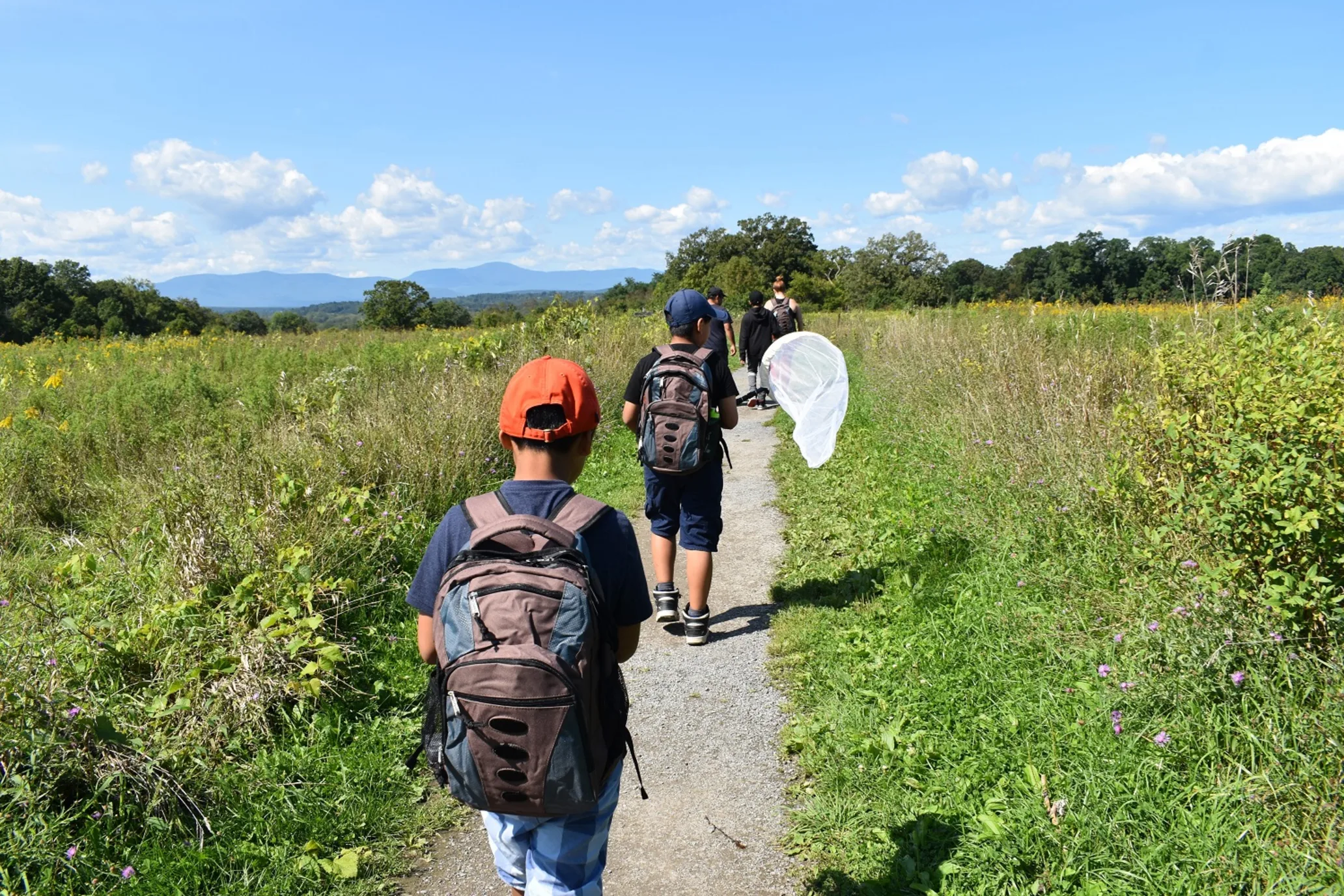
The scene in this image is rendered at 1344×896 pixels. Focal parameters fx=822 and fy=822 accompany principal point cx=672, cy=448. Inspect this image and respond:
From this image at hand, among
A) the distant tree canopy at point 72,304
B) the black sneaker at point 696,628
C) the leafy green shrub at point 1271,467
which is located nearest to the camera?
the leafy green shrub at point 1271,467

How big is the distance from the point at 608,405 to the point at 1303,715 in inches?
400

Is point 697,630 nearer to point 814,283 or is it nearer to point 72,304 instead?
point 814,283

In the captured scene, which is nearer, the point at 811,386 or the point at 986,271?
the point at 811,386

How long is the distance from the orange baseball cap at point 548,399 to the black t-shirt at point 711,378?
238 centimetres

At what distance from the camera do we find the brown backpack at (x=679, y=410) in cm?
437

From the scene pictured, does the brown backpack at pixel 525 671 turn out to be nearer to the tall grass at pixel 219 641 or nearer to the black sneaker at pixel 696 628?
the tall grass at pixel 219 641

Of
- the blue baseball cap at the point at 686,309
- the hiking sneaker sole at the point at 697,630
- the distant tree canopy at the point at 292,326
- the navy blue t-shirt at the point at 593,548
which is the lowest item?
the hiking sneaker sole at the point at 697,630

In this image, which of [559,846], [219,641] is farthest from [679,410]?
[559,846]

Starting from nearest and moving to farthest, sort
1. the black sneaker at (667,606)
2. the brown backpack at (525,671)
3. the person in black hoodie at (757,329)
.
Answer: the brown backpack at (525,671) → the black sneaker at (667,606) → the person in black hoodie at (757,329)

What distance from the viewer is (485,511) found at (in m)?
1.98

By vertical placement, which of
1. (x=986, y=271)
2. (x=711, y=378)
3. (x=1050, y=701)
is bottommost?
(x=1050, y=701)

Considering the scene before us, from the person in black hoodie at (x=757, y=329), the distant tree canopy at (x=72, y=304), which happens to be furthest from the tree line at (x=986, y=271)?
the distant tree canopy at (x=72, y=304)

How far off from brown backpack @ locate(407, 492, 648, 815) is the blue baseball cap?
9.08ft

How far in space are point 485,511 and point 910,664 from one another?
2936mm
